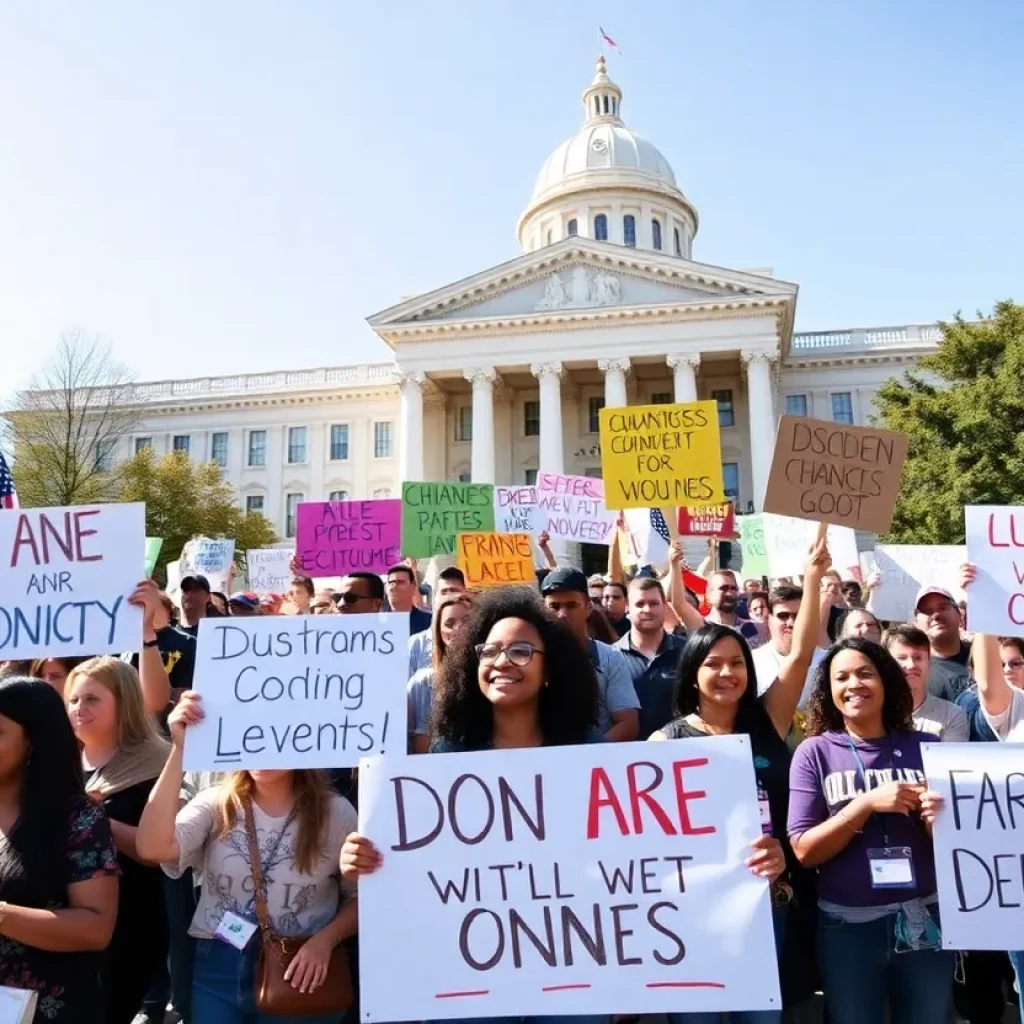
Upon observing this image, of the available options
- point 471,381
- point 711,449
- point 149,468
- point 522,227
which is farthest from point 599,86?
point 711,449

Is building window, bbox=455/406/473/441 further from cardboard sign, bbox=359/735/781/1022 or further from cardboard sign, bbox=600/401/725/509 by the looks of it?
cardboard sign, bbox=359/735/781/1022

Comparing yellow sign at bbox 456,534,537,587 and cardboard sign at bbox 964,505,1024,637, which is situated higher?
yellow sign at bbox 456,534,537,587

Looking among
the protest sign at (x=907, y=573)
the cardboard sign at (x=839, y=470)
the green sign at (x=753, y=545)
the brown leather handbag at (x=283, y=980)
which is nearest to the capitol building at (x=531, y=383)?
the green sign at (x=753, y=545)

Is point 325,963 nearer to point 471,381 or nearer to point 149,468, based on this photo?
point 149,468

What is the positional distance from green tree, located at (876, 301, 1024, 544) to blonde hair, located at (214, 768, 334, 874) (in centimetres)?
2539

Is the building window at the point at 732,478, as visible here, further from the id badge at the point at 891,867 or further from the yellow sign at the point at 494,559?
the id badge at the point at 891,867

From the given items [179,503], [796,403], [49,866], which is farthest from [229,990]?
[796,403]

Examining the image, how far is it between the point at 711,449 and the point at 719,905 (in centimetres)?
574

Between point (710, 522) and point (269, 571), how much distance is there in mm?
7902

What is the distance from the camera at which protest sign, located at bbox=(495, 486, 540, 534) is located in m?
13.5

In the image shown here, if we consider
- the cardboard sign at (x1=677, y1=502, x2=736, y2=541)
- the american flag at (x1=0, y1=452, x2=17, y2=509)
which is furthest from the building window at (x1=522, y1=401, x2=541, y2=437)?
the american flag at (x1=0, y1=452, x2=17, y2=509)

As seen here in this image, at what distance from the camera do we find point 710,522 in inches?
459

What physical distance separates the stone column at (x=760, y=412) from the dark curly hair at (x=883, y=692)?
35.1 metres

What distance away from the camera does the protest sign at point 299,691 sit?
10.4ft
